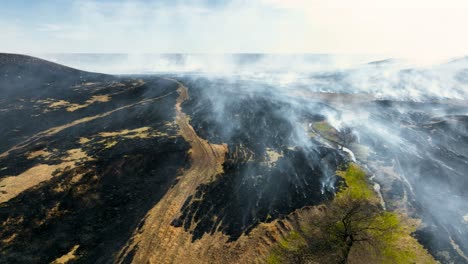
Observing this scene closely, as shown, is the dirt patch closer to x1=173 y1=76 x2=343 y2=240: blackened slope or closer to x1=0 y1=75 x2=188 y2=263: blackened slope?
x1=0 y1=75 x2=188 y2=263: blackened slope

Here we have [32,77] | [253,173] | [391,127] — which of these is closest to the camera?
[253,173]

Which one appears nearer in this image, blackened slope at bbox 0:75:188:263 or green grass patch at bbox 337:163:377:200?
blackened slope at bbox 0:75:188:263

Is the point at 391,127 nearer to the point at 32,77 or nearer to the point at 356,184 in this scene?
the point at 356,184

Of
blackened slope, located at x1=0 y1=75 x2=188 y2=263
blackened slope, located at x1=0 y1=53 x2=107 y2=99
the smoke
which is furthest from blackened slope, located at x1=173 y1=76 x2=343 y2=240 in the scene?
blackened slope, located at x1=0 y1=53 x2=107 y2=99

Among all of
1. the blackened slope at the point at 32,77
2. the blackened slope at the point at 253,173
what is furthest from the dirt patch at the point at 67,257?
the blackened slope at the point at 32,77

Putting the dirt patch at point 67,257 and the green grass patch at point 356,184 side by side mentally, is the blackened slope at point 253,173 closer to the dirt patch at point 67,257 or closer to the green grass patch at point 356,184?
the green grass patch at point 356,184

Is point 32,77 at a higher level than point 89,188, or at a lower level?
higher

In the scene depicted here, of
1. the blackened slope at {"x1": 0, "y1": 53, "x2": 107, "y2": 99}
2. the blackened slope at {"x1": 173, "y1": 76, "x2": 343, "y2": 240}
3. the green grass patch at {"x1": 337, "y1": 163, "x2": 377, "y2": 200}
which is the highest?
the blackened slope at {"x1": 0, "y1": 53, "x2": 107, "y2": 99}

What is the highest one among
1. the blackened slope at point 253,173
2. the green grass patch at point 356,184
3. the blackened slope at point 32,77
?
the blackened slope at point 32,77

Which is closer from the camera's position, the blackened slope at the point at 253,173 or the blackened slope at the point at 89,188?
the blackened slope at the point at 89,188

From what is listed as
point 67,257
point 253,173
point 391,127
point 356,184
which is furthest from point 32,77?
point 391,127

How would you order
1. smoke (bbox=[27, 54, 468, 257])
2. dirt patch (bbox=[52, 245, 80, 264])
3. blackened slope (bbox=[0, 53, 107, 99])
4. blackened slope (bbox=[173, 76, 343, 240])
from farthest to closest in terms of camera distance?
blackened slope (bbox=[0, 53, 107, 99])
smoke (bbox=[27, 54, 468, 257])
blackened slope (bbox=[173, 76, 343, 240])
dirt patch (bbox=[52, 245, 80, 264])
